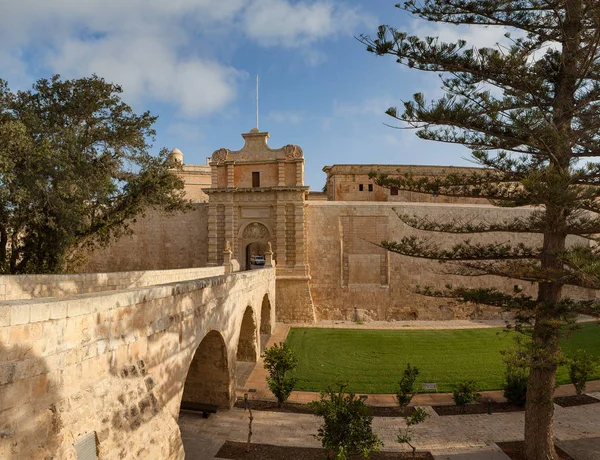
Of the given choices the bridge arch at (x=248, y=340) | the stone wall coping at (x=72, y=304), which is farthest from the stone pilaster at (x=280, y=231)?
the stone wall coping at (x=72, y=304)

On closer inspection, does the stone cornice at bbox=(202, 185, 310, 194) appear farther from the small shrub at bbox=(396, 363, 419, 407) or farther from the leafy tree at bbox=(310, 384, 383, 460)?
the leafy tree at bbox=(310, 384, 383, 460)

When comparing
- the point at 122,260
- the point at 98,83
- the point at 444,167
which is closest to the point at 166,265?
the point at 122,260

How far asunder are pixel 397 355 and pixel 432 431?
5638 millimetres

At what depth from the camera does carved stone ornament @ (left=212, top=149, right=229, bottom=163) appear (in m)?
20.1

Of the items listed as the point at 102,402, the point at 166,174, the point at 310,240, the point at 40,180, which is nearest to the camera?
the point at 102,402

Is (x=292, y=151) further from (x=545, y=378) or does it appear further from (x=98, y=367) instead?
(x=98, y=367)

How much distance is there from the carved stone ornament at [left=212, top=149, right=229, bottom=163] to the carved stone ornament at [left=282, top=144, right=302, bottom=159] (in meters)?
3.03

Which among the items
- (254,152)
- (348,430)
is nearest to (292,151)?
(254,152)

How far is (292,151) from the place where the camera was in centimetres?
1952

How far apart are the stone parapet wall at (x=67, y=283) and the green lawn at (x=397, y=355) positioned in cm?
527

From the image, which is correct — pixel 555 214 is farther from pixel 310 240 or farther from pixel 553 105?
pixel 310 240

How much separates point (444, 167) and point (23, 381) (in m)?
26.6

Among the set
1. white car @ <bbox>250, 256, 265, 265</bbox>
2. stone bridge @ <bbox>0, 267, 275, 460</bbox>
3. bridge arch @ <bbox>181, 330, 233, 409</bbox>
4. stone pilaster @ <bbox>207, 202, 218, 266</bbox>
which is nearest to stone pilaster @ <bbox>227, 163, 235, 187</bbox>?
stone pilaster @ <bbox>207, 202, 218, 266</bbox>

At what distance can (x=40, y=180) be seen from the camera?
11.1m
